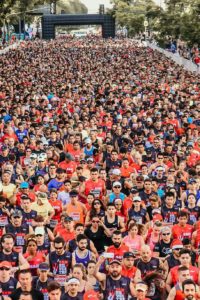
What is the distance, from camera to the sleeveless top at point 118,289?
28.6ft

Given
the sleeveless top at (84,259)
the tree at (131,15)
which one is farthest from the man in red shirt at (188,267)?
the tree at (131,15)

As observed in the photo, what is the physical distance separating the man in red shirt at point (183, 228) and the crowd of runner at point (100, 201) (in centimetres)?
2

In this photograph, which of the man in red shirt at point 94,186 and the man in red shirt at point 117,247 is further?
the man in red shirt at point 94,186

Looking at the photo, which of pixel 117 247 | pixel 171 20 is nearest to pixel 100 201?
pixel 117 247

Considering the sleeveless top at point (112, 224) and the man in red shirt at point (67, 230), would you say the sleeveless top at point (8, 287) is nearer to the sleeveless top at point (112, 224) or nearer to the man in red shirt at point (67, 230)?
the man in red shirt at point (67, 230)

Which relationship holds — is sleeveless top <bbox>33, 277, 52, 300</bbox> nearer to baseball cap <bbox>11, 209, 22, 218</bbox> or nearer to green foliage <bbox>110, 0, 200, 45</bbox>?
baseball cap <bbox>11, 209, 22, 218</bbox>

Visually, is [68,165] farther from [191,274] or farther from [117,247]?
[191,274]

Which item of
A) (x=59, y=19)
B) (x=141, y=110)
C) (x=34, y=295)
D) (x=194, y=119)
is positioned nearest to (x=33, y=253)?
(x=34, y=295)

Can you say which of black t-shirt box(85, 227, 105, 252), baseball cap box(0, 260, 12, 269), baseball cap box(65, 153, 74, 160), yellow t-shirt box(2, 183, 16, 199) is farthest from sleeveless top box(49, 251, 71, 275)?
baseball cap box(65, 153, 74, 160)

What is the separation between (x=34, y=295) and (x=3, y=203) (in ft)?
11.1

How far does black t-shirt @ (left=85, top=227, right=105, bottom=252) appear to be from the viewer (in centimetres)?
1091

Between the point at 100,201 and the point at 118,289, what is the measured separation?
3.25m

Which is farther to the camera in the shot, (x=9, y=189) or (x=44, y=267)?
(x=9, y=189)

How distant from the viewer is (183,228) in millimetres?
10828
